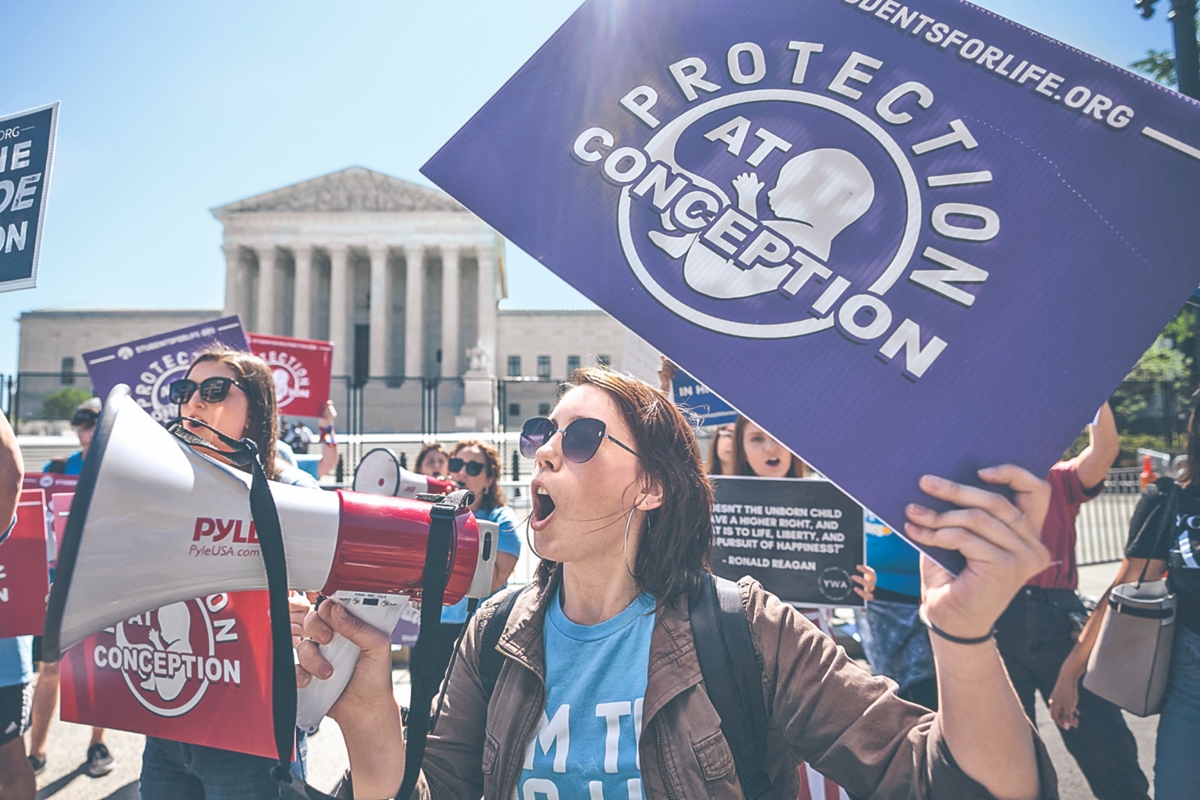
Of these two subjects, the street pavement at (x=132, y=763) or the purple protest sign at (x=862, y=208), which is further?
the street pavement at (x=132, y=763)

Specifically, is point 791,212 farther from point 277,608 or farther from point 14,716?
point 14,716

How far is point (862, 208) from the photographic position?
3.78 feet

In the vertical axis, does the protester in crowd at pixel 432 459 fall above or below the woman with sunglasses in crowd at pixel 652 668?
above

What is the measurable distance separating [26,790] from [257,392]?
2.04m

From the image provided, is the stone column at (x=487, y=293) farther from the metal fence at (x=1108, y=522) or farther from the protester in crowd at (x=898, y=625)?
the protester in crowd at (x=898, y=625)

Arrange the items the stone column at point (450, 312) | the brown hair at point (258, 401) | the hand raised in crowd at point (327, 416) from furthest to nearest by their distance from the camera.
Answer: the stone column at point (450, 312)
the hand raised in crowd at point (327, 416)
the brown hair at point (258, 401)

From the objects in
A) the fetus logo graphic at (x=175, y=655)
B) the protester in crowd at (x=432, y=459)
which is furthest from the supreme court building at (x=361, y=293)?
the fetus logo graphic at (x=175, y=655)

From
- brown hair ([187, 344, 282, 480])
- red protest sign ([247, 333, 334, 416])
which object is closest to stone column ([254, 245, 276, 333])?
red protest sign ([247, 333, 334, 416])

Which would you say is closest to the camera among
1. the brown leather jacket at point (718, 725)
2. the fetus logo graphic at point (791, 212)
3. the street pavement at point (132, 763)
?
the fetus logo graphic at point (791, 212)

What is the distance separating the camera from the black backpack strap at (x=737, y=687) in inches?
54.4

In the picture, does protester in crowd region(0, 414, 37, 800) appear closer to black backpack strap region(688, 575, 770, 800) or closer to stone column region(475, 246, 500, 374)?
black backpack strap region(688, 575, 770, 800)

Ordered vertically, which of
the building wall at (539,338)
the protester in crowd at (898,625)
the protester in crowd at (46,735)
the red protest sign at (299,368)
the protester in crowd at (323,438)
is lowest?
the protester in crowd at (46,735)

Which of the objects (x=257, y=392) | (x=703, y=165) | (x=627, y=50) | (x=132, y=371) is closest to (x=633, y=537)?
(x=703, y=165)

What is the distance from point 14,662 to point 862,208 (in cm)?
365
